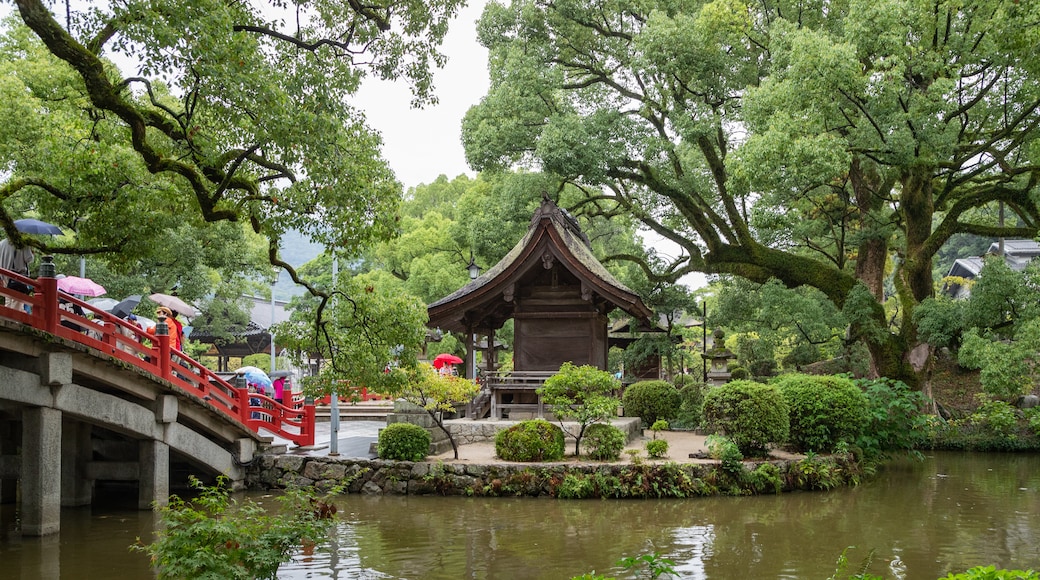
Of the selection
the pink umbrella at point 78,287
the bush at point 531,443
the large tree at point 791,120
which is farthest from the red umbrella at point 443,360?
the bush at point 531,443

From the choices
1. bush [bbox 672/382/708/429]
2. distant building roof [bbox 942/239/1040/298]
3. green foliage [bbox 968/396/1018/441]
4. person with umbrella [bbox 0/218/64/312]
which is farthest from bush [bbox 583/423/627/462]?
distant building roof [bbox 942/239/1040/298]

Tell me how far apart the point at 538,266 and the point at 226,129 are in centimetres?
1318

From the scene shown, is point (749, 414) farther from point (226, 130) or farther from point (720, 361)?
point (226, 130)

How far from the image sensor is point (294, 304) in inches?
1725

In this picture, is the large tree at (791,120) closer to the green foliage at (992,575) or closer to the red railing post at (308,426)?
the red railing post at (308,426)

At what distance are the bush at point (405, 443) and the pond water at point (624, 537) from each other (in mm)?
981

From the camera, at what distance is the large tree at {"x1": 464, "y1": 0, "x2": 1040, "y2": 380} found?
18922mm

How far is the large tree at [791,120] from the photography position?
18922 millimetres

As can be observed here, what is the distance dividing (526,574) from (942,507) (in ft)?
28.5

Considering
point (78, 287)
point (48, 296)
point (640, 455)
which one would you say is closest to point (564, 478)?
point (640, 455)

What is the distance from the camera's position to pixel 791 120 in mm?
19141

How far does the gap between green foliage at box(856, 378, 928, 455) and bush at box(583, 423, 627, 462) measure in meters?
6.11

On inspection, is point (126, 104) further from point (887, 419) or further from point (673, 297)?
point (673, 297)

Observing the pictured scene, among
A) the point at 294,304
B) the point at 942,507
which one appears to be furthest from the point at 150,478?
the point at 294,304
